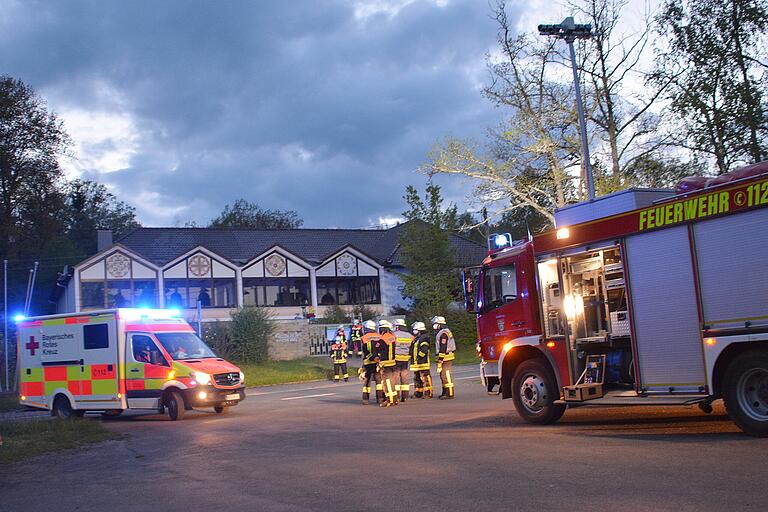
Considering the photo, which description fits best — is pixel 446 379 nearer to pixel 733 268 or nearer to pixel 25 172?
pixel 733 268

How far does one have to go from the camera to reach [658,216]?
10672 millimetres

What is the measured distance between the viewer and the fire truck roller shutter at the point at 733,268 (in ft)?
30.8

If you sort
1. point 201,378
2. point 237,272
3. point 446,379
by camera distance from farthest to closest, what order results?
point 237,272, point 446,379, point 201,378

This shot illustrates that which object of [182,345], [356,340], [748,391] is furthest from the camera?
[356,340]

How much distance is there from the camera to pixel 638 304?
11.0 metres

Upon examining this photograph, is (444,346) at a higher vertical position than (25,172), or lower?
lower

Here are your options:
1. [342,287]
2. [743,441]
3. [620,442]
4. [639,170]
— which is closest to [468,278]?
[620,442]

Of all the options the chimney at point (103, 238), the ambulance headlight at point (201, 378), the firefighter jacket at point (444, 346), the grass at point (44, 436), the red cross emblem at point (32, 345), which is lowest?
the grass at point (44, 436)

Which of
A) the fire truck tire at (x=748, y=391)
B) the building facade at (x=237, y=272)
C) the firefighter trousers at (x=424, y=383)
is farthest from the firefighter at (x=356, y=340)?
the fire truck tire at (x=748, y=391)

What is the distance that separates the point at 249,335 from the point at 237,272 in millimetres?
12441

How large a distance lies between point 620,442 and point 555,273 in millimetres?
3135

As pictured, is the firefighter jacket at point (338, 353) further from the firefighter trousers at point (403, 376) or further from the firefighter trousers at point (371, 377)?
the firefighter trousers at point (403, 376)

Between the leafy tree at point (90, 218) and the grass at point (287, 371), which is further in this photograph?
the leafy tree at point (90, 218)

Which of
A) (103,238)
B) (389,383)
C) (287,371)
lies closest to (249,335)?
(287,371)
